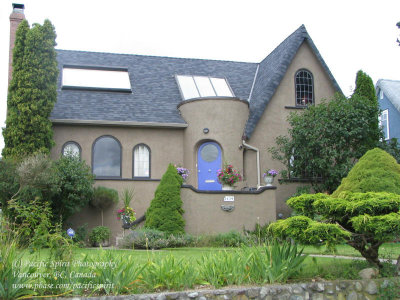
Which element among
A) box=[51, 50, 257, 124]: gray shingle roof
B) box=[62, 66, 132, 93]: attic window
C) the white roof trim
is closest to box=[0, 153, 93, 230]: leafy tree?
the white roof trim

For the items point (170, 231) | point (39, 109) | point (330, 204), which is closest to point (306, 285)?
point (330, 204)

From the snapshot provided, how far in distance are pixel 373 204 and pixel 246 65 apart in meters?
17.1

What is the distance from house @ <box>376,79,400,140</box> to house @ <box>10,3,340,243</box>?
11.7m

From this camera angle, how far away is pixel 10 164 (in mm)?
14320

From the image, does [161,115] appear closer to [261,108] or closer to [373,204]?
[261,108]

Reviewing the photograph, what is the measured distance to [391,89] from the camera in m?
31.7

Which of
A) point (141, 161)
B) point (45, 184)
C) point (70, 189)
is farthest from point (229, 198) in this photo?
point (45, 184)

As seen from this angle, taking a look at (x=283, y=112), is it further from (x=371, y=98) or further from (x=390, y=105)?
(x=390, y=105)

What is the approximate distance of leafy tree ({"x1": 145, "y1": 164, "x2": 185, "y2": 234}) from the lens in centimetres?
1513

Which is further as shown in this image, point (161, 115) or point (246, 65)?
point (246, 65)

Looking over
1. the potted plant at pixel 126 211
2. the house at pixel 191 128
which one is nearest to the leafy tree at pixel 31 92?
the house at pixel 191 128

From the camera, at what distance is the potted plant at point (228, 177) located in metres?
16.9

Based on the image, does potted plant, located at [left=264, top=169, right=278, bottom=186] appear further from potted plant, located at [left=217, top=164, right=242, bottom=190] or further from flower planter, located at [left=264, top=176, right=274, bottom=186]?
potted plant, located at [left=217, top=164, right=242, bottom=190]

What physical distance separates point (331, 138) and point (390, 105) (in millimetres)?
16109
